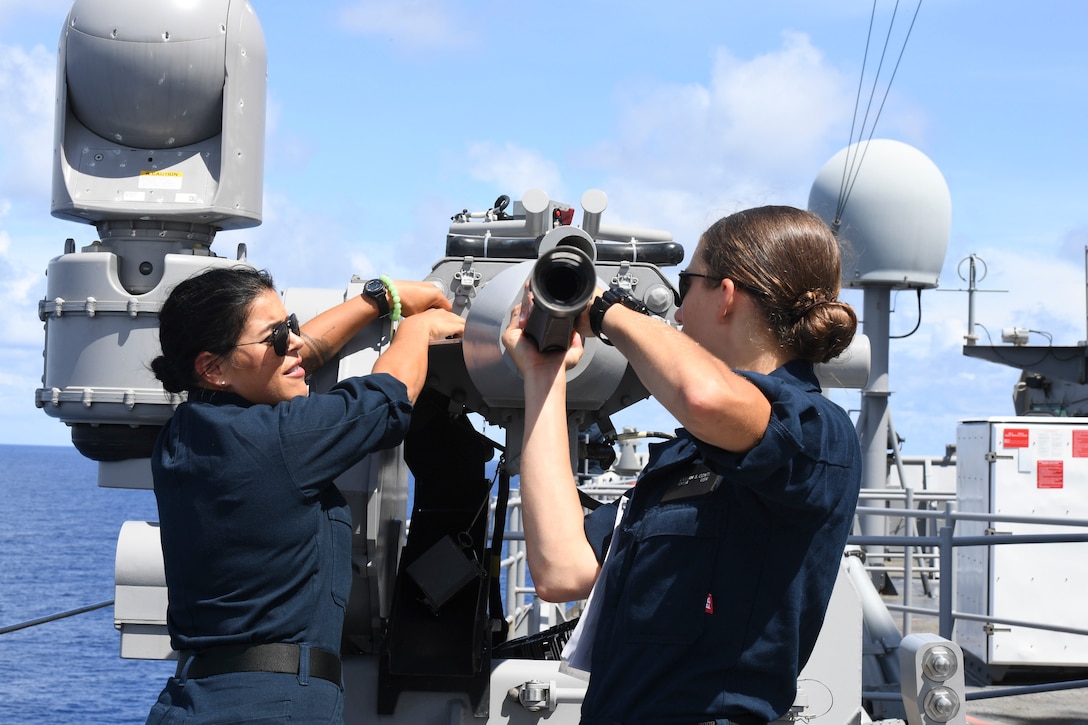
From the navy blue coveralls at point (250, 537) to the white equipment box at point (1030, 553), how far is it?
26.3 feet

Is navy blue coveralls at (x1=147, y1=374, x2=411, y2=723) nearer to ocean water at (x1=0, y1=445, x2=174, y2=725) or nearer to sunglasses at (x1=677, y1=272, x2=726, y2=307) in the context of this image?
sunglasses at (x1=677, y1=272, x2=726, y2=307)

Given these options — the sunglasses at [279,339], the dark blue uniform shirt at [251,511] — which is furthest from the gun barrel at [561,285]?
the sunglasses at [279,339]

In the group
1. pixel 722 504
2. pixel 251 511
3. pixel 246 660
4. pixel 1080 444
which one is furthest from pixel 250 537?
pixel 1080 444

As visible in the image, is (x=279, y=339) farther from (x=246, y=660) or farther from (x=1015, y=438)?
(x=1015, y=438)

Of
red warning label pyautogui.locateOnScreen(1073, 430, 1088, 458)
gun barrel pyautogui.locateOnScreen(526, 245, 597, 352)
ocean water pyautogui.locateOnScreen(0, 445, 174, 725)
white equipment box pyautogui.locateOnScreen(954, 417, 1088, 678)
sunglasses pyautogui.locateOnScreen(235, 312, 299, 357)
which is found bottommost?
ocean water pyautogui.locateOnScreen(0, 445, 174, 725)

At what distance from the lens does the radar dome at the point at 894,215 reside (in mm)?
14328

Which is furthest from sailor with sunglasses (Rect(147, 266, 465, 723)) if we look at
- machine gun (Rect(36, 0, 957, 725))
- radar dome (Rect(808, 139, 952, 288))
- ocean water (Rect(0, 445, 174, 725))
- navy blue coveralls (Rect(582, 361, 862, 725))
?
radar dome (Rect(808, 139, 952, 288))

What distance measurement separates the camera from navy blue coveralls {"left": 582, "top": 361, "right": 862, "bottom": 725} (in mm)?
1887

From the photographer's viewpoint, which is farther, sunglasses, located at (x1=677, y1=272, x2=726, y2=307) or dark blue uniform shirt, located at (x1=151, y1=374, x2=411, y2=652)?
dark blue uniform shirt, located at (x1=151, y1=374, x2=411, y2=652)

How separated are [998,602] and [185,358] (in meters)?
8.46

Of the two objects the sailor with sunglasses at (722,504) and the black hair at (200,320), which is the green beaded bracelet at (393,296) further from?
the sailor with sunglasses at (722,504)

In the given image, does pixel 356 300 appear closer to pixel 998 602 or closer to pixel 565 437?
pixel 565 437

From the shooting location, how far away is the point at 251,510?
2488 mm

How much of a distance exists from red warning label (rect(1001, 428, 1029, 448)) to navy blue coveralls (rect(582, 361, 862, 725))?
8.53 meters
